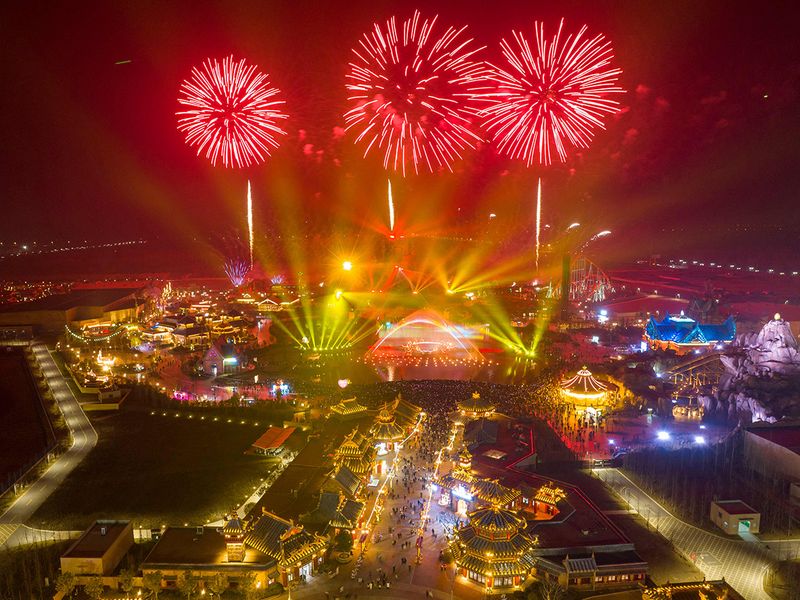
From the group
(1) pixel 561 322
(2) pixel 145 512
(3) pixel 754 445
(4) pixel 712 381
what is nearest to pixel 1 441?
(2) pixel 145 512

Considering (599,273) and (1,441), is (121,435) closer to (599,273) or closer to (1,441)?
(1,441)

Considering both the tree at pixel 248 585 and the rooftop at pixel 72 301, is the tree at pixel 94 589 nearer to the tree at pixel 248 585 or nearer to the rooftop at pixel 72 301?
the tree at pixel 248 585

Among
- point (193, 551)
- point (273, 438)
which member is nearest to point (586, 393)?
point (273, 438)

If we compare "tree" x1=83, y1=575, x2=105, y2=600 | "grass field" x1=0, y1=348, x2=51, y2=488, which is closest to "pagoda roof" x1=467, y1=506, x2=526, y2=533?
"tree" x1=83, y1=575, x2=105, y2=600

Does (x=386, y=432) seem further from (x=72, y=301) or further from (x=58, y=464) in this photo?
(x=72, y=301)

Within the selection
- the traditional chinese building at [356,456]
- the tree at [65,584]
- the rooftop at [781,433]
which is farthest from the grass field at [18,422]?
the rooftop at [781,433]
